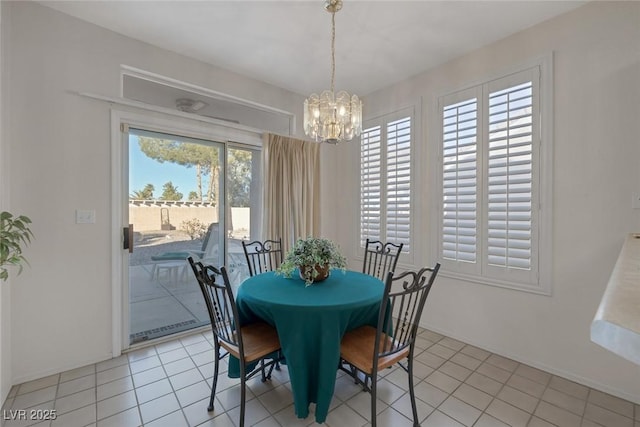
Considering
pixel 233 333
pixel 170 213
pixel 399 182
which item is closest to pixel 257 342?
pixel 233 333

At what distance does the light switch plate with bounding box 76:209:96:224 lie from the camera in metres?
2.29

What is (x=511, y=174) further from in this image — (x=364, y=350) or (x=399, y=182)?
(x=364, y=350)

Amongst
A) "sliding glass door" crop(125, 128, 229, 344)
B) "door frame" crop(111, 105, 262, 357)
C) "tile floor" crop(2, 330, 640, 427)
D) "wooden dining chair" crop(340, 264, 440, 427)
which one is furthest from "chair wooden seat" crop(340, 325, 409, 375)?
"door frame" crop(111, 105, 262, 357)

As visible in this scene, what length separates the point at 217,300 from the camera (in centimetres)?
173

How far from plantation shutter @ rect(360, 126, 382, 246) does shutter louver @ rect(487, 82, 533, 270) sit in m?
1.27

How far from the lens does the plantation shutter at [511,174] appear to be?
93.2 inches

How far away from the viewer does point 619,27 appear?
1987mm

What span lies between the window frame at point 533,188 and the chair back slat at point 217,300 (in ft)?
7.27

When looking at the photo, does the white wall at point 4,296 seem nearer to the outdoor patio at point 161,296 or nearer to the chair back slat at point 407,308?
the outdoor patio at point 161,296

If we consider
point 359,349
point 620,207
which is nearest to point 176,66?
point 359,349

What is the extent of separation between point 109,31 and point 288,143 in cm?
194

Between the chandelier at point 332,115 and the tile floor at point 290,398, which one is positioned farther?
the chandelier at point 332,115

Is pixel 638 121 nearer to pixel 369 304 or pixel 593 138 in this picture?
pixel 593 138

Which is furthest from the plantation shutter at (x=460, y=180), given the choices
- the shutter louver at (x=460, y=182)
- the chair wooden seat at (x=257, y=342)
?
the chair wooden seat at (x=257, y=342)
